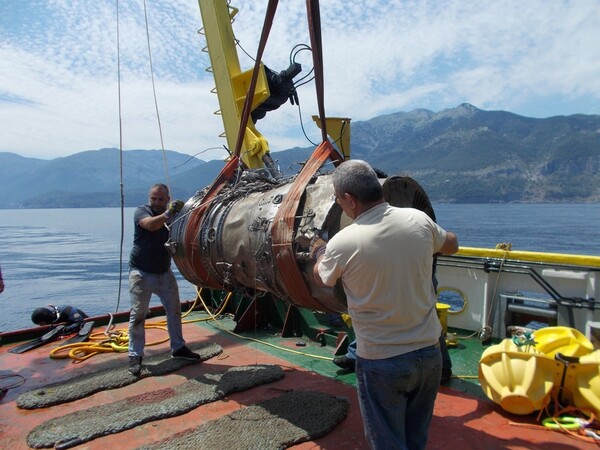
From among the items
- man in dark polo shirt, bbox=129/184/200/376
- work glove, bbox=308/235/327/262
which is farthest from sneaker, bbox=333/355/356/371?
work glove, bbox=308/235/327/262

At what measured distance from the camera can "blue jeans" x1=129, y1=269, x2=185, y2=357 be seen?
4488 mm

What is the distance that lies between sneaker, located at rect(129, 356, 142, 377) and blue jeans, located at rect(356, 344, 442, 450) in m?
2.99

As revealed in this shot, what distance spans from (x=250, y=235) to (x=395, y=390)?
63.7 inches

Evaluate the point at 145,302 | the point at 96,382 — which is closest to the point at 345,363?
the point at 145,302

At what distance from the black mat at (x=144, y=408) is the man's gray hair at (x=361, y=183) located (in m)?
2.51

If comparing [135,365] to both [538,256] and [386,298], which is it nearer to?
[386,298]

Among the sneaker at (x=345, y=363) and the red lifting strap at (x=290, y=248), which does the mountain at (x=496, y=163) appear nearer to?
the sneaker at (x=345, y=363)

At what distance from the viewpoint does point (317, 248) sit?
8.00 feet

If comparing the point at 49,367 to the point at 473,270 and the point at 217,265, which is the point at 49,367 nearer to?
the point at 217,265

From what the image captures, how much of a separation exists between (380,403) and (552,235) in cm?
3416

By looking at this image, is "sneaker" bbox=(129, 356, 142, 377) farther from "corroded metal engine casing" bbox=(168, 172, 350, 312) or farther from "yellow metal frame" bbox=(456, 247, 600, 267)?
"yellow metal frame" bbox=(456, 247, 600, 267)

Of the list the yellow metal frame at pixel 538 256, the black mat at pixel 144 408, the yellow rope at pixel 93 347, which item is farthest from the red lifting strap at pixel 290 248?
the yellow rope at pixel 93 347

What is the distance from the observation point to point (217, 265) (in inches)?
138

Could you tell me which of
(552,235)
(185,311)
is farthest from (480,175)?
(185,311)
